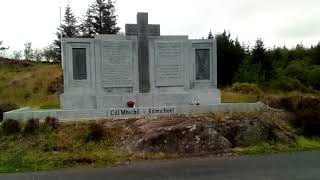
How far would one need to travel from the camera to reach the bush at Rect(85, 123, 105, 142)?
13.7 m

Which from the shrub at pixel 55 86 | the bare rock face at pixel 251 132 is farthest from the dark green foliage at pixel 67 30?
the bare rock face at pixel 251 132

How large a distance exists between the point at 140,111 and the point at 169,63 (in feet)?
11.1

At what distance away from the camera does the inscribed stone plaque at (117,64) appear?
18578 millimetres

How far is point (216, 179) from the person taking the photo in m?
9.03

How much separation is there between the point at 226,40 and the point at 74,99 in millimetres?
25712

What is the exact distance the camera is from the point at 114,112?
647 inches

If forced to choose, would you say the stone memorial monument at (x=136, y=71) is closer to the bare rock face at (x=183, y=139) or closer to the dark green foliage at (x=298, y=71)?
the bare rock face at (x=183, y=139)

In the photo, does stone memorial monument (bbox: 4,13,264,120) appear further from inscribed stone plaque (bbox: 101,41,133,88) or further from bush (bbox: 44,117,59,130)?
bush (bbox: 44,117,59,130)

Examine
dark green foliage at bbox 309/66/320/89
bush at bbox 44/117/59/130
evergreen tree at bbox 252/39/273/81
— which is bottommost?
bush at bbox 44/117/59/130

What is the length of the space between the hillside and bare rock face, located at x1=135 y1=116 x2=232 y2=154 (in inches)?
667

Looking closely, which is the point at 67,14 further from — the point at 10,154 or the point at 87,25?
the point at 10,154

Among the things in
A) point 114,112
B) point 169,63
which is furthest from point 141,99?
point 114,112

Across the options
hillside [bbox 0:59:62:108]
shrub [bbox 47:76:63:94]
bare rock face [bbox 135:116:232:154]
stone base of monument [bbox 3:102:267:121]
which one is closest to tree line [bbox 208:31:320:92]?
shrub [bbox 47:76:63:94]

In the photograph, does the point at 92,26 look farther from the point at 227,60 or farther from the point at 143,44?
the point at 143,44
